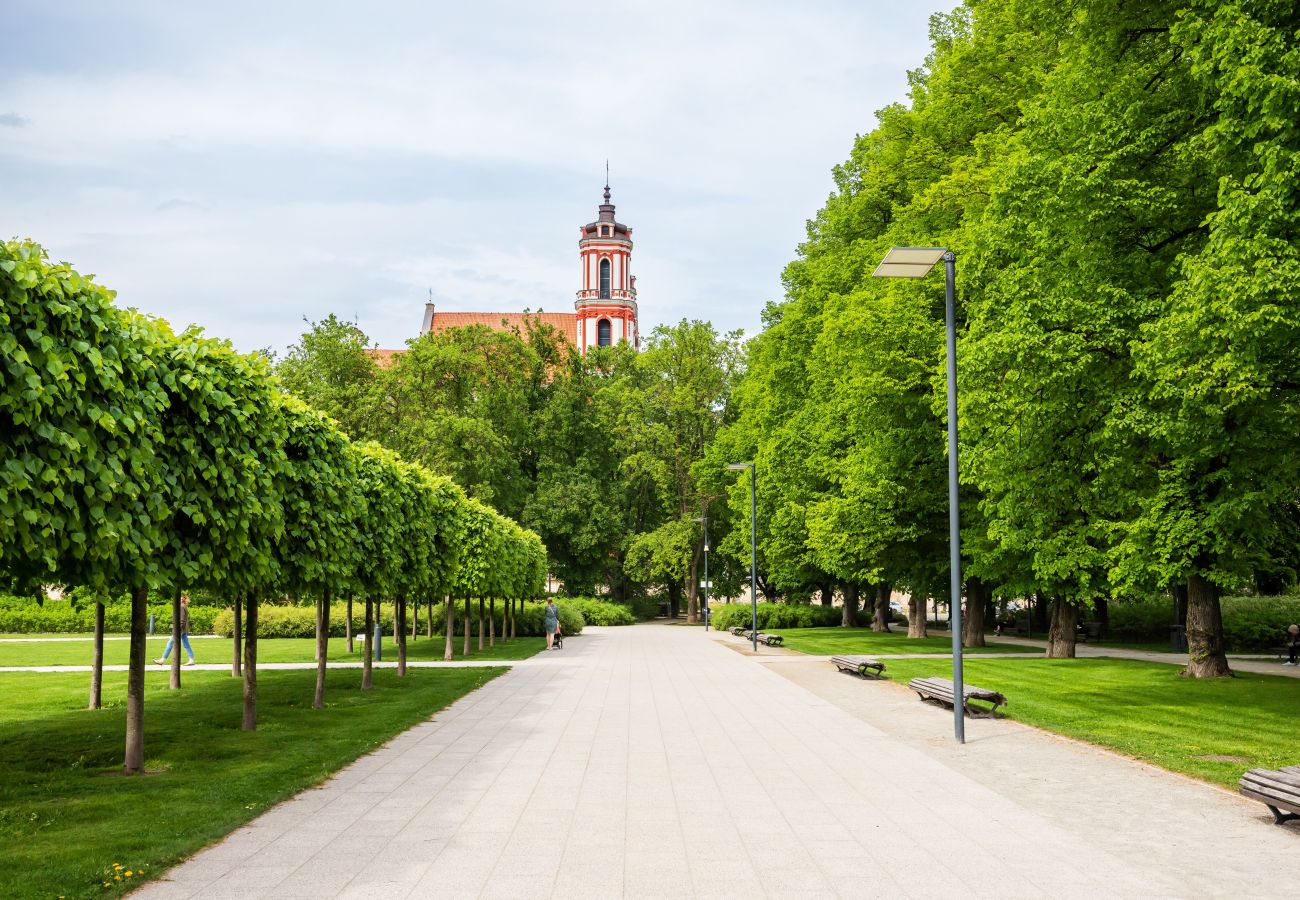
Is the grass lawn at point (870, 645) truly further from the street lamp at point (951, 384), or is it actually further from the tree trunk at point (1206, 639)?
the street lamp at point (951, 384)

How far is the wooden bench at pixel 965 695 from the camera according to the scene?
15.5 meters

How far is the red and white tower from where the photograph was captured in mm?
96938

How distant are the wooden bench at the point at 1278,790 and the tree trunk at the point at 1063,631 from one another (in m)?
20.8

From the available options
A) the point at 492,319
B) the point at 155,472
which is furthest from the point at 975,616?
the point at 492,319

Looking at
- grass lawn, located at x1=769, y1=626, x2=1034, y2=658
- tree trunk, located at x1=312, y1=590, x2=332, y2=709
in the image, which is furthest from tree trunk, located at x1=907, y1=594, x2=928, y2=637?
tree trunk, located at x1=312, y1=590, x2=332, y2=709

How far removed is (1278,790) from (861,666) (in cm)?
1437

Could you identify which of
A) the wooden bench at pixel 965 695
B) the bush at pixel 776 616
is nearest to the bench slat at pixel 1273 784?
the wooden bench at pixel 965 695

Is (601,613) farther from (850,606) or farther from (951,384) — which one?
(951,384)

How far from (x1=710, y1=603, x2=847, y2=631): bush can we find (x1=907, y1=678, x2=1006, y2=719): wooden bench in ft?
98.0

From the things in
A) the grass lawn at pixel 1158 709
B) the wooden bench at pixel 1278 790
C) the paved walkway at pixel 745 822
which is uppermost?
the wooden bench at pixel 1278 790

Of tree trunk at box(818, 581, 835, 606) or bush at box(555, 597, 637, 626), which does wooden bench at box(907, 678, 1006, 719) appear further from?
bush at box(555, 597, 637, 626)

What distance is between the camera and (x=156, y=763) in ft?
37.6

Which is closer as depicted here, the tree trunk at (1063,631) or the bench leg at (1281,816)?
the bench leg at (1281,816)

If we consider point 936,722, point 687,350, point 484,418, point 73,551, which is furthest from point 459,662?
point 687,350
